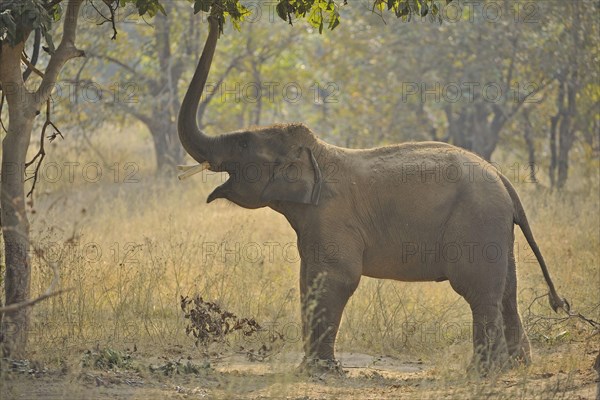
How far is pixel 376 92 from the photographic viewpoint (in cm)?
2527

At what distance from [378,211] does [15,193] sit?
3.03 metres

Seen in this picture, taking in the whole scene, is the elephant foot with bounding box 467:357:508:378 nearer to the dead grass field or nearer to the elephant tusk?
the dead grass field

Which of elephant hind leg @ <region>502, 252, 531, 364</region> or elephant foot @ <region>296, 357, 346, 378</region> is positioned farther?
elephant hind leg @ <region>502, 252, 531, 364</region>

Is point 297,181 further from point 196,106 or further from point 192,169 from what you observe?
point 196,106

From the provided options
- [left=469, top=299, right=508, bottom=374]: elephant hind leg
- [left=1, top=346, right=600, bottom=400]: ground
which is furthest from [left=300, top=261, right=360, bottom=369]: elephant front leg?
[left=469, top=299, right=508, bottom=374]: elephant hind leg

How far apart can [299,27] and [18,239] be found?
55.3ft

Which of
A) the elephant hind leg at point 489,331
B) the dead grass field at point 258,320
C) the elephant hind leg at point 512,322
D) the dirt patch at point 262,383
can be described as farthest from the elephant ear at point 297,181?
the elephant hind leg at point 512,322

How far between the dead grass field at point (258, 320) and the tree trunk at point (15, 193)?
1.13ft

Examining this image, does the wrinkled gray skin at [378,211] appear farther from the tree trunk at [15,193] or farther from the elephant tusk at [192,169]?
the tree trunk at [15,193]

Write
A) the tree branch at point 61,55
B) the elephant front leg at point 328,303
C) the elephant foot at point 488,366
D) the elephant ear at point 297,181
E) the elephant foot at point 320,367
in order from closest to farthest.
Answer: the elephant foot at point 488,366 → the tree branch at point 61,55 → the elephant foot at point 320,367 → the elephant front leg at point 328,303 → the elephant ear at point 297,181

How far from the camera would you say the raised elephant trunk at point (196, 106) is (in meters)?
8.40

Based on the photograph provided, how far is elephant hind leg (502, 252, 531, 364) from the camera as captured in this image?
29.4 feet

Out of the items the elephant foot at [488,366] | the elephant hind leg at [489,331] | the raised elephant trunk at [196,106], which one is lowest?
the elephant foot at [488,366]

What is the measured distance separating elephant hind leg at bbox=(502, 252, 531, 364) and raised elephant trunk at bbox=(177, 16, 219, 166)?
9.33 ft
